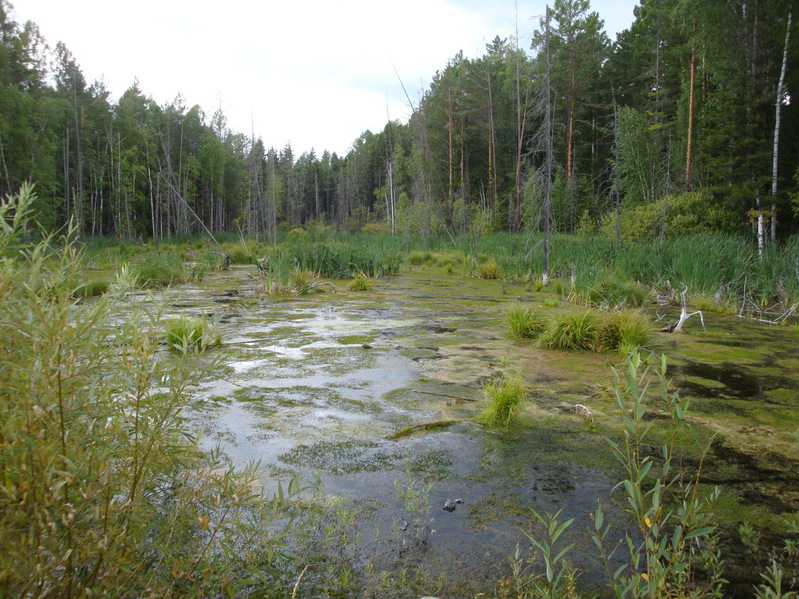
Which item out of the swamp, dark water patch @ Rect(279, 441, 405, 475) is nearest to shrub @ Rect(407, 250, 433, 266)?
the swamp

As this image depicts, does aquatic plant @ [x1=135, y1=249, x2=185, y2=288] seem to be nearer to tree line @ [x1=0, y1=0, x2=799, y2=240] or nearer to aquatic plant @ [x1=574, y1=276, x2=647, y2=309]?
tree line @ [x1=0, y1=0, x2=799, y2=240]

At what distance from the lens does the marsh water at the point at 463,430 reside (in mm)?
1918

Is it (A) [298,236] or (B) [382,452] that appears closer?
(B) [382,452]

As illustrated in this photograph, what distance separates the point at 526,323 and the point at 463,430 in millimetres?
2675

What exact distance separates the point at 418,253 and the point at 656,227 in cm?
742

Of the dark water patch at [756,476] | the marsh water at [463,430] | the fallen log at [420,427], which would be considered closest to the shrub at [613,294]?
the marsh water at [463,430]

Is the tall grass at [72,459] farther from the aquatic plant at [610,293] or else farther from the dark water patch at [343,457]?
the aquatic plant at [610,293]

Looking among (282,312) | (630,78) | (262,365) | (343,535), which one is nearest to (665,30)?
(630,78)

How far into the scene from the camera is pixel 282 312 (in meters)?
7.27

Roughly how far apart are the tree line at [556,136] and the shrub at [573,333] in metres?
5.47

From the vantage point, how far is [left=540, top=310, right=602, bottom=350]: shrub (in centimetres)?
497

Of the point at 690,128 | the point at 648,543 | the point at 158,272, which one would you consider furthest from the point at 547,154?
the point at 690,128

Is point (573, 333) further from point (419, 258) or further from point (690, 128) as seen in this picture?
point (690, 128)

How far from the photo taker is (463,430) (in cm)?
296
